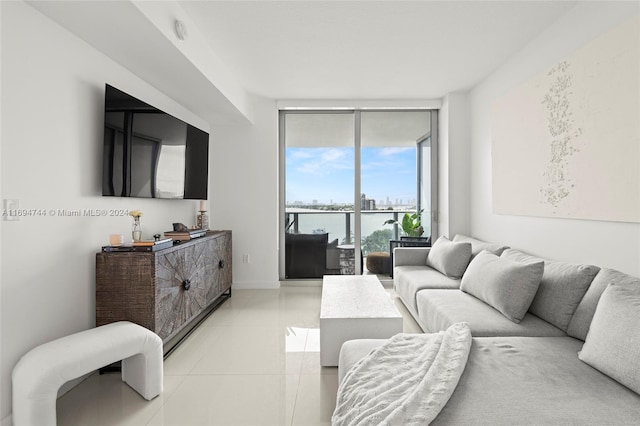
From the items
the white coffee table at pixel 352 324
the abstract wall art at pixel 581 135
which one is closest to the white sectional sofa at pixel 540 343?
the white coffee table at pixel 352 324

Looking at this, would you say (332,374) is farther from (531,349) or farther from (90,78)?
(90,78)

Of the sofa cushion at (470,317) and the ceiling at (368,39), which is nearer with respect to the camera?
the sofa cushion at (470,317)

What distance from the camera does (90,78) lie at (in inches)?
97.7

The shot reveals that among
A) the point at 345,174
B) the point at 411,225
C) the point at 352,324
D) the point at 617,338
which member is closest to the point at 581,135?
the point at 617,338

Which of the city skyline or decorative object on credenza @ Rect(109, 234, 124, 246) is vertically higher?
the city skyline

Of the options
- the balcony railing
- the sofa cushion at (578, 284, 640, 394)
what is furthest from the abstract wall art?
the balcony railing

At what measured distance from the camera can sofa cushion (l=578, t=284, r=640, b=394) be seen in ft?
→ 4.70

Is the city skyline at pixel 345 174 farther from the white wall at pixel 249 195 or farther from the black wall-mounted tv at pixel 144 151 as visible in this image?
the black wall-mounted tv at pixel 144 151

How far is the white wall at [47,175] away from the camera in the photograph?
1.88 metres

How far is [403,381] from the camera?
148 centimetres

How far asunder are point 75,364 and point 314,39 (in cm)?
286

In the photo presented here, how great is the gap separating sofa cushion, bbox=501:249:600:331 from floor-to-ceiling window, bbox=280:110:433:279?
2.77 metres

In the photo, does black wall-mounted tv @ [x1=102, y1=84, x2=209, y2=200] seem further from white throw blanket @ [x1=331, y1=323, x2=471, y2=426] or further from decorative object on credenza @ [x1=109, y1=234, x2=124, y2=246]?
white throw blanket @ [x1=331, y1=323, x2=471, y2=426]

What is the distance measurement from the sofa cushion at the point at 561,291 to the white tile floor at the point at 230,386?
1.23 m
